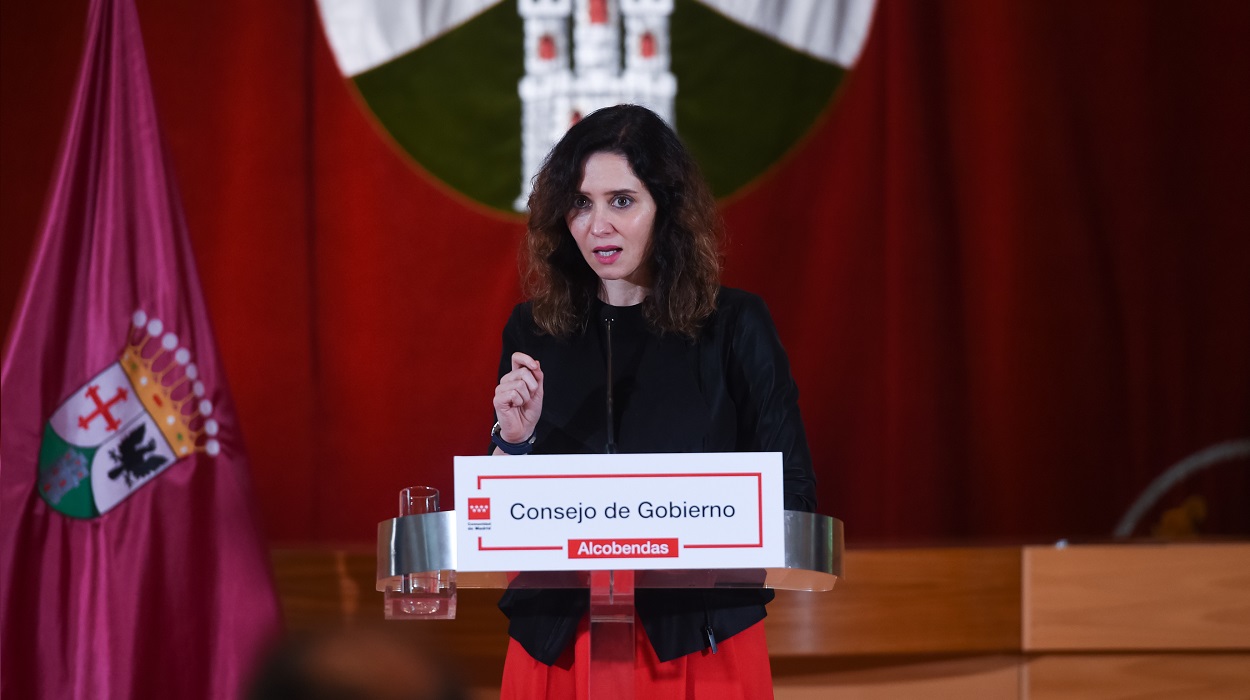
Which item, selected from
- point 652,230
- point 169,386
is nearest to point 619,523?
point 652,230

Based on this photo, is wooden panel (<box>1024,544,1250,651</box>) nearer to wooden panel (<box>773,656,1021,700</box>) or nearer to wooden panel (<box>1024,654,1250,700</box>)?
wooden panel (<box>1024,654,1250,700</box>)

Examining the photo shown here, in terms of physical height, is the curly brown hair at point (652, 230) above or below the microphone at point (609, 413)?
above

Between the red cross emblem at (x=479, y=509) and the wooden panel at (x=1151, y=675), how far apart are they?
190 cm

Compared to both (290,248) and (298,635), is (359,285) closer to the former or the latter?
(290,248)

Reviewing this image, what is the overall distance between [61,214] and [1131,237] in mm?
2652

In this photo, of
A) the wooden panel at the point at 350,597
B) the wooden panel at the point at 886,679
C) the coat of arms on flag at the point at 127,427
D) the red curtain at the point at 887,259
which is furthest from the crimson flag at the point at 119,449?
the wooden panel at the point at 886,679

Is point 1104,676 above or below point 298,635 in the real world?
below

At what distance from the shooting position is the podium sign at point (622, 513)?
130 centimetres

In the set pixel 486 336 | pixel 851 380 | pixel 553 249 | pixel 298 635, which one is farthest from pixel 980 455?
pixel 298 635

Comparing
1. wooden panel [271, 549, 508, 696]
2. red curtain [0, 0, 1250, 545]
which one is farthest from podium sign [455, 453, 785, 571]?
red curtain [0, 0, 1250, 545]

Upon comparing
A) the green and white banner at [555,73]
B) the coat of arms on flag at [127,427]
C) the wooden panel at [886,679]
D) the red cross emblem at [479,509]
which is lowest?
the wooden panel at [886,679]

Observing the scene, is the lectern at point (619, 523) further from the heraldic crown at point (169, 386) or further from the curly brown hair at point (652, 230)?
the heraldic crown at point (169, 386)

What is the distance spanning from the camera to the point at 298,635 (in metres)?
0.60

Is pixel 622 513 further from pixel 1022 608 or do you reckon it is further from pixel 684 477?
pixel 1022 608
